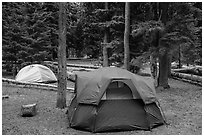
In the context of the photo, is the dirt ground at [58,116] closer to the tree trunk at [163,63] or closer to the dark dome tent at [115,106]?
the dark dome tent at [115,106]

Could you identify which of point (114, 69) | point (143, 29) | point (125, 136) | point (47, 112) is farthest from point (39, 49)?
point (125, 136)

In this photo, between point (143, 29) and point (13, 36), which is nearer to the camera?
point (143, 29)

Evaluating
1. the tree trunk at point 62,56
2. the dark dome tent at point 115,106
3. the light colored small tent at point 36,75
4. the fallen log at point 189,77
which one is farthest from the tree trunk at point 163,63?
the light colored small tent at point 36,75

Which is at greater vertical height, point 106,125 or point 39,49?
point 39,49

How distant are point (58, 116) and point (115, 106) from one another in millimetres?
2223

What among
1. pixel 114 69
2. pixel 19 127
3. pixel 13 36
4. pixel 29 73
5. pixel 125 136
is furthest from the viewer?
pixel 13 36

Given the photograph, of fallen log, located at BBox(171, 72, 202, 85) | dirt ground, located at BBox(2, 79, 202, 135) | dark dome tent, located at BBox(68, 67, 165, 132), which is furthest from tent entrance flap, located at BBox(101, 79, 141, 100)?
fallen log, located at BBox(171, 72, 202, 85)

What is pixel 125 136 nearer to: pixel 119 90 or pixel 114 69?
pixel 119 90

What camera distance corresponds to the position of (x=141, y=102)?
288 inches

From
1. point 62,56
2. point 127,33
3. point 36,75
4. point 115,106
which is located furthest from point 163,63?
point 36,75

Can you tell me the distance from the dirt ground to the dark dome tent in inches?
9.7

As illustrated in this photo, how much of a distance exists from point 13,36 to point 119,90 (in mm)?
13398

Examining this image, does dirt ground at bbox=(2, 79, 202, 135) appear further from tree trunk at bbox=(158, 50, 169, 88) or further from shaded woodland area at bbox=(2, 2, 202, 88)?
shaded woodland area at bbox=(2, 2, 202, 88)

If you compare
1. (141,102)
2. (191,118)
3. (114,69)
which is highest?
(114,69)
